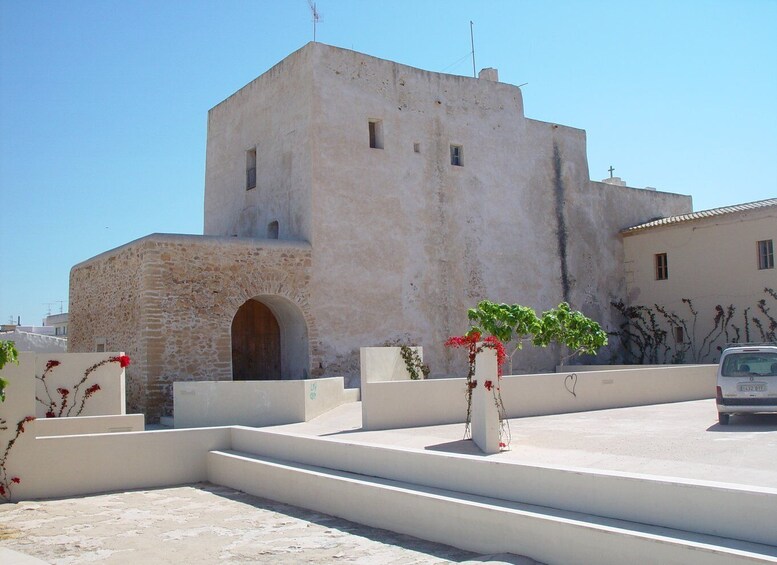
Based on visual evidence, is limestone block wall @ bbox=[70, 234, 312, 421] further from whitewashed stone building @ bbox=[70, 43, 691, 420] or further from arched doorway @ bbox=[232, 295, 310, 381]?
arched doorway @ bbox=[232, 295, 310, 381]

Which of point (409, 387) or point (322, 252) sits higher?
point (322, 252)

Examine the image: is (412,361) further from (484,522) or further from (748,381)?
(484,522)

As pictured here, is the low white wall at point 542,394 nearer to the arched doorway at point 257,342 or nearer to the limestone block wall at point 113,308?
the limestone block wall at point 113,308

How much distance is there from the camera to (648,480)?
672 centimetres

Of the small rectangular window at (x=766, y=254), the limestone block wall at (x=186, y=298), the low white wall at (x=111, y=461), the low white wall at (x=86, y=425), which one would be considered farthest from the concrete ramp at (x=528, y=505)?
the small rectangular window at (x=766, y=254)

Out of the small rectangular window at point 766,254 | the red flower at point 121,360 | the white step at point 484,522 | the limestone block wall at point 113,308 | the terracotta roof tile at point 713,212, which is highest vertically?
the terracotta roof tile at point 713,212

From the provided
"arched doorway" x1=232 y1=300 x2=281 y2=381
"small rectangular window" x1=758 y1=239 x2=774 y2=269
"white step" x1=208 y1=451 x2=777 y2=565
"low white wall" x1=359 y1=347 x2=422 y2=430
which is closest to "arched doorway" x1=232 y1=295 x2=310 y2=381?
"arched doorway" x1=232 y1=300 x2=281 y2=381

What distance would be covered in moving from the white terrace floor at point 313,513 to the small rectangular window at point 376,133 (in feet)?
36.2

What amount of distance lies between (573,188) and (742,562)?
72.9ft

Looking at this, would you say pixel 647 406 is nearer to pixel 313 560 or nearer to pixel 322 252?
pixel 322 252

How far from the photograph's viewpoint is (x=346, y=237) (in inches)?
824

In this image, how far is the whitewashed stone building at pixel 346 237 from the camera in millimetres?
18609

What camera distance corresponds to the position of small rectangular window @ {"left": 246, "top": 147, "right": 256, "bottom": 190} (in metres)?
24.0

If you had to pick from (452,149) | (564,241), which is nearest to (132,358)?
(452,149)
